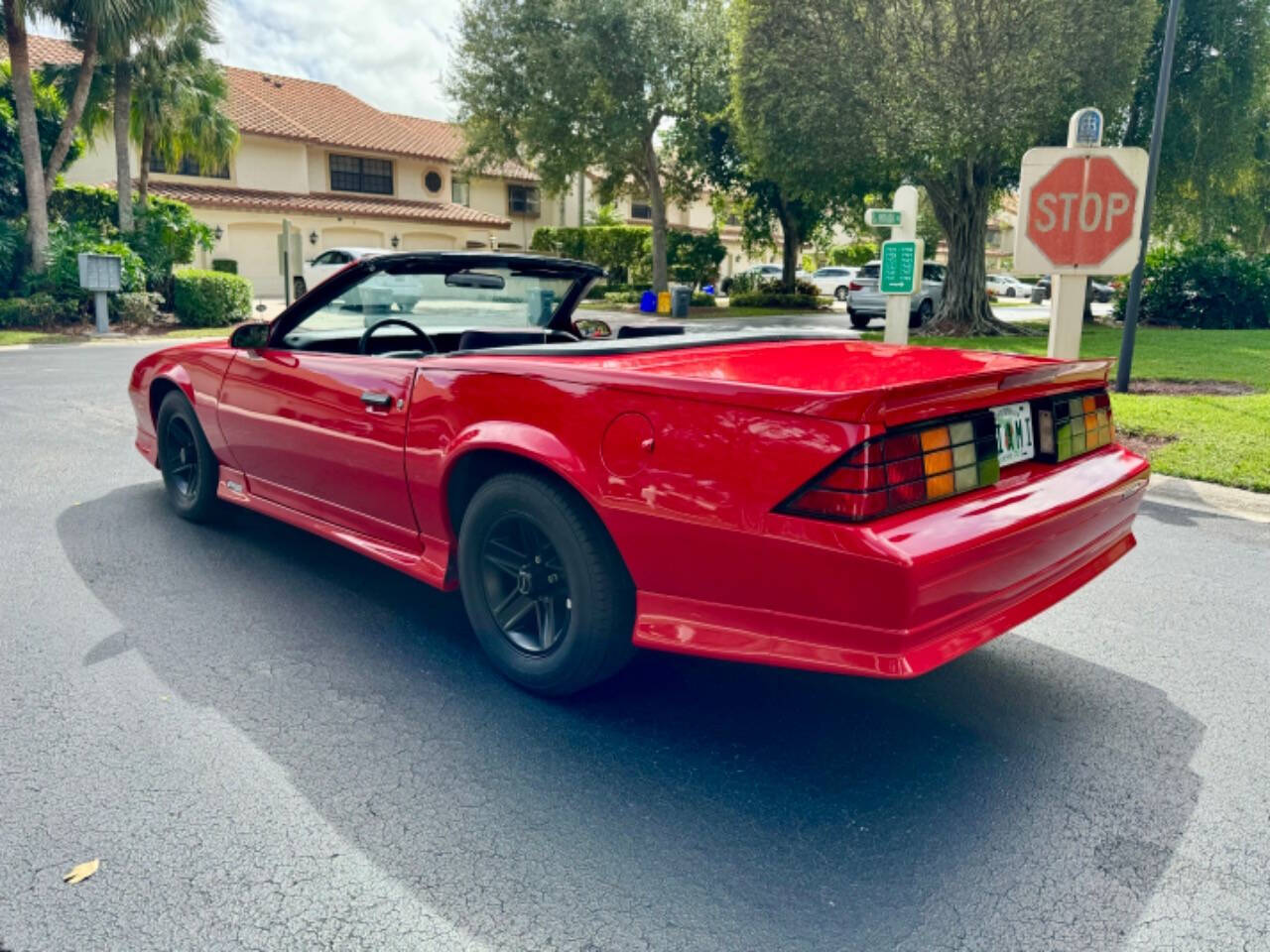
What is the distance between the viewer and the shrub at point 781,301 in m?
30.5

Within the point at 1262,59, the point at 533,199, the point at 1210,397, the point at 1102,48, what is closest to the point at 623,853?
the point at 1210,397

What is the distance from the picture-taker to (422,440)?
10.5 ft

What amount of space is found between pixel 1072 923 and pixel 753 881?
67 centimetres

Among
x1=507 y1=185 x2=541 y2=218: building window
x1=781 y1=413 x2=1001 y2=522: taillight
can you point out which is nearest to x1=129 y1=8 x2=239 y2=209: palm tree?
x1=507 y1=185 x2=541 y2=218: building window

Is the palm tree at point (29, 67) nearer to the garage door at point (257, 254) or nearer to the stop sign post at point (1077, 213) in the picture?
the garage door at point (257, 254)

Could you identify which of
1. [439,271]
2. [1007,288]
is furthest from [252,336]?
[1007,288]

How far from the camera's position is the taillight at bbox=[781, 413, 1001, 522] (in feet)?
7.47

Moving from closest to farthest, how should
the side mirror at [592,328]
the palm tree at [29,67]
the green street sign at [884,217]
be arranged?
the side mirror at [592,328] → the green street sign at [884,217] → the palm tree at [29,67]

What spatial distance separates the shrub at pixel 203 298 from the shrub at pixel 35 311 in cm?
221

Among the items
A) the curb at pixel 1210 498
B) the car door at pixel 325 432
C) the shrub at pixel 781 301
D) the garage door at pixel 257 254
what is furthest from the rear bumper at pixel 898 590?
the garage door at pixel 257 254

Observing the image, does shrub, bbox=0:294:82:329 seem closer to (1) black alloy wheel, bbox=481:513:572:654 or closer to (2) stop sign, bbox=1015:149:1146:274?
(2) stop sign, bbox=1015:149:1146:274

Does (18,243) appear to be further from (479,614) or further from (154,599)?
(479,614)

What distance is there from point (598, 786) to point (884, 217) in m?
7.08

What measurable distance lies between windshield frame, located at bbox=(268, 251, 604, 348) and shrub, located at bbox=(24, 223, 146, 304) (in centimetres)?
1589
